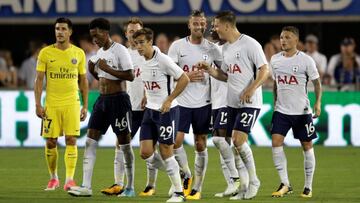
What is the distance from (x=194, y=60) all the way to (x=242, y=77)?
0.92 m

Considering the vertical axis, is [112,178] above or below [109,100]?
below

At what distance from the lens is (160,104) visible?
13.8m

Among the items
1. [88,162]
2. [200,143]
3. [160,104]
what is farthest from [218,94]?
[88,162]

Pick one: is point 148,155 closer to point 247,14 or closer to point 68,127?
point 68,127

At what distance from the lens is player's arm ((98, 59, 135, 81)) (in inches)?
562

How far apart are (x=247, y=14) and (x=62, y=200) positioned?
10.8 meters

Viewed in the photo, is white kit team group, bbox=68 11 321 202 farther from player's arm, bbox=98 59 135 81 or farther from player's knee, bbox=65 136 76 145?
player's knee, bbox=65 136 76 145

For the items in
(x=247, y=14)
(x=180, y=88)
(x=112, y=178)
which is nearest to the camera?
(x=180, y=88)

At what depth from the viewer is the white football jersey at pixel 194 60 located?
1474 centimetres

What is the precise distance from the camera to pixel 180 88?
13516 mm

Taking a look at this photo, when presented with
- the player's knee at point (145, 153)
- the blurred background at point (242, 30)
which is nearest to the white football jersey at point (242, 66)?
the player's knee at point (145, 153)

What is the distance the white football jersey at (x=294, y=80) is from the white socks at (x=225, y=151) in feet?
2.98

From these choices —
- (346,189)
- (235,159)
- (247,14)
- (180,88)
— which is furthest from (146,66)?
(247,14)

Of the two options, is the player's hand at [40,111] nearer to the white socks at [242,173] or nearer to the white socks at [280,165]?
the white socks at [242,173]
